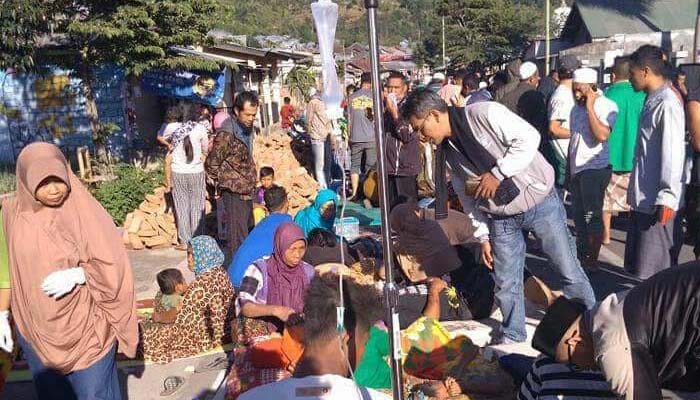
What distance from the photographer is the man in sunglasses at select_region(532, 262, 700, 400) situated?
6.48 feet

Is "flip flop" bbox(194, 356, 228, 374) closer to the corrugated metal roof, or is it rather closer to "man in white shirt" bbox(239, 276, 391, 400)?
"man in white shirt" bbox(239, 276, 391, 400)

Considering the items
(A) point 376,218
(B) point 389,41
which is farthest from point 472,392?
(B) point 389,41

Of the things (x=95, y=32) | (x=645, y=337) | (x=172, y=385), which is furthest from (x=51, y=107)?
(x=645, y=337)

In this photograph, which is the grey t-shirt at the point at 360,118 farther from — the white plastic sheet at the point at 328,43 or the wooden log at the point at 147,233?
the white plastic sheet at the point at 328,43

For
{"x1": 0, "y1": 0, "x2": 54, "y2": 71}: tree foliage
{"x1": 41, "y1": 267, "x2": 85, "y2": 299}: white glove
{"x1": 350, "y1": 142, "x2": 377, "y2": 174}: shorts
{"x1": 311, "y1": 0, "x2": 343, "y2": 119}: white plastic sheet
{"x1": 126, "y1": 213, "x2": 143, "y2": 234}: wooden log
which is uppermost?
{"x1": 0, "y1": 0, "x2": 54, "y2": 71}: tree foliage

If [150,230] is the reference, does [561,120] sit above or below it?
above

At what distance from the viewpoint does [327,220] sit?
20.2ft

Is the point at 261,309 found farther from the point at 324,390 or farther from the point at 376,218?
the point at 376,218

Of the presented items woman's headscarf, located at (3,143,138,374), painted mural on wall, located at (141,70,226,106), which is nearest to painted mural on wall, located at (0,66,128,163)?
painted mural on wall, located at (141,70,226,106)

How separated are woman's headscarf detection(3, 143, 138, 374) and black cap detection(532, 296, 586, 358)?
1893 millimetres

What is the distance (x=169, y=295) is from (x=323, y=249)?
1223mm

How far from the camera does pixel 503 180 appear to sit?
3494 millimetres

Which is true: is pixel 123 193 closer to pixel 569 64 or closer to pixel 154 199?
pixel 154 199

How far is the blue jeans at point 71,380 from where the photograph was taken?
2.98 m
